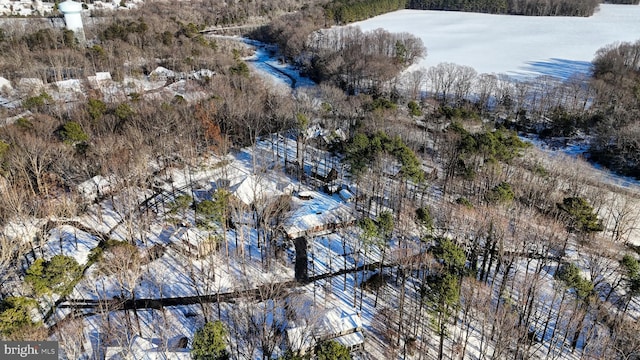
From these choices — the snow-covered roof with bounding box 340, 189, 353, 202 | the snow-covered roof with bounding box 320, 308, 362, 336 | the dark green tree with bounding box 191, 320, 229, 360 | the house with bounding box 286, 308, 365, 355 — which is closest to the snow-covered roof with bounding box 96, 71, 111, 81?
the snow-covered roof with bounding box 340, 189, 353, 202

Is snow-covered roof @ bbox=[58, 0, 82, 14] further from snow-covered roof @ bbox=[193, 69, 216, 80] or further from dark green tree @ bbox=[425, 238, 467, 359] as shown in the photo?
dark green tree @ bbox=[425, 238, 467, 359]

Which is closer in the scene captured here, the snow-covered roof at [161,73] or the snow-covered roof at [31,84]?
the snow-covered roof at [31,84]

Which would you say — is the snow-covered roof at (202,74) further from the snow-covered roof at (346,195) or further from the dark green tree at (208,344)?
the dark green tree at (208,344)

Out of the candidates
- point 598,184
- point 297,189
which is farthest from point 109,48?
point 598,184

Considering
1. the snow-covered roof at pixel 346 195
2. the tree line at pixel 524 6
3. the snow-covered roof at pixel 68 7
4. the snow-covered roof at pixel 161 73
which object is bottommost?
the snow-covered roof at pixel 346 195

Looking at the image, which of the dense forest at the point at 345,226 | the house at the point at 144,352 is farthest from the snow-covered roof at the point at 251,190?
the house at the point at 144,352
